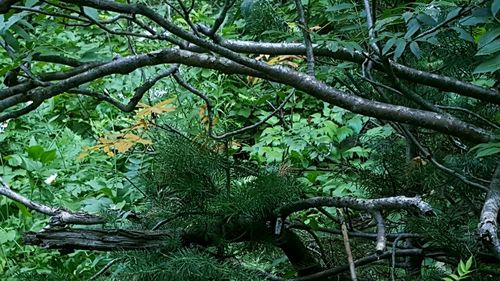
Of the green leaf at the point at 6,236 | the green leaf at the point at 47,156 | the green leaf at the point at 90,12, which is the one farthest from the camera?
the green leaf at the point at 47,156

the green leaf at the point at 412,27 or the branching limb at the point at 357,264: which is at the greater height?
the green leaf at the point at 412,27

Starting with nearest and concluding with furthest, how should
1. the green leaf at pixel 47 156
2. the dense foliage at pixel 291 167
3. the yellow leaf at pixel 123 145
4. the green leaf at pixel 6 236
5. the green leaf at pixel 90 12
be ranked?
the dense foliage at pixel 291 167, the green leaf at pixel 90 12, the yellow leaf at pixel 123 145, the green leaf at pixel 6 236, the green leaf at pixel 47 156

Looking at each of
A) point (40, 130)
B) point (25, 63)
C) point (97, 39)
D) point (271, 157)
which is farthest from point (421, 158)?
point (97, 39)

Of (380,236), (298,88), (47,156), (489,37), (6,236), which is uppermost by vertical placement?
(489,37)

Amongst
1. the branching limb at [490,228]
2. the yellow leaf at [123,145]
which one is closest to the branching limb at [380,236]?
the branching limb at [490,228]

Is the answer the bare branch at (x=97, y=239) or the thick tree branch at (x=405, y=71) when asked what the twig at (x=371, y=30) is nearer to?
the thick tree branch at (x=405, y=71)

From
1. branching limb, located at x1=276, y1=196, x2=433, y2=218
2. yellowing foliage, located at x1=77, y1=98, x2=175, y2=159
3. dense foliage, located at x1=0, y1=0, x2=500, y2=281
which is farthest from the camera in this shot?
yellowing foliage, located at x1=77, y1=98, x2=175, y2=159

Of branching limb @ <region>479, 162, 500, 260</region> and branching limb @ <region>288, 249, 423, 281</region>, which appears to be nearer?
branching limb @ <region>479, 162, 500, 260</region>

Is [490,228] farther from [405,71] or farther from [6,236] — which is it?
[6,236]

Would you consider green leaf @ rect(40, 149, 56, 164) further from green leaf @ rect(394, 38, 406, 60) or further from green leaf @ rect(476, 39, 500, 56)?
green leaf @ rect(476, 39, 500, 56)

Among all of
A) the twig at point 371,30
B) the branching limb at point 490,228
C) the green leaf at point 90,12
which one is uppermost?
the twig at point 371,30

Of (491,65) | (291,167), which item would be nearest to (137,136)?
(291,167)

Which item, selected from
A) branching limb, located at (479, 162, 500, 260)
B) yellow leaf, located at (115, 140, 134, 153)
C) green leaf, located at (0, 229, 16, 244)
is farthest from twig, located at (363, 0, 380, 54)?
green leaf, located at (0, 229, 16, 244)

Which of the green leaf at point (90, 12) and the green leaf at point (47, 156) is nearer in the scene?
the green leaf at point (90, 12)
